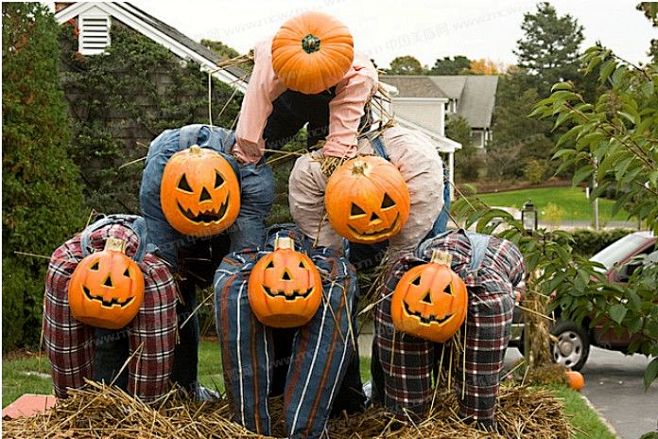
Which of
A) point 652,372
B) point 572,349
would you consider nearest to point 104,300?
point 652,372

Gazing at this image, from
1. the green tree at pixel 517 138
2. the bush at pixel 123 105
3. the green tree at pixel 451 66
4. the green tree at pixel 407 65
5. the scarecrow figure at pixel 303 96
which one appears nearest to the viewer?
the scarecrow figure at pixel 303 96

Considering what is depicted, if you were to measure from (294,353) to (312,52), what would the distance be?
0.93 meters

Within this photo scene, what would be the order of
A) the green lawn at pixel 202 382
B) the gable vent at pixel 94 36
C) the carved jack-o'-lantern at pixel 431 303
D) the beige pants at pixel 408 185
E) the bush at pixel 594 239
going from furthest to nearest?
Answer: the bush at pixel 594 239, the gable vent at pixel 94 36, the green lawn at pixel 202 382, the beige pants at pixel 408 185, the carved jack-o'-lantern at pixel 431 303

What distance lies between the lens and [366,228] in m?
2.83

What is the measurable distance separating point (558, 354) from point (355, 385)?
6002 millimetres

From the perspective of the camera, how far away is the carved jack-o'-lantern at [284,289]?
2.79 meters

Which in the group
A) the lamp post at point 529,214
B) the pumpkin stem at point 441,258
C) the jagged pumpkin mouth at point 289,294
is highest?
the pumpkin stem at point 441,258

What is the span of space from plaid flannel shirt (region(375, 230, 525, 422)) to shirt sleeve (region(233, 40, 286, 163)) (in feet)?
1.97

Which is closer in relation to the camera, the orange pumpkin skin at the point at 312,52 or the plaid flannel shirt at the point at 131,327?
the orange pumpkin skin at the point at 312,52

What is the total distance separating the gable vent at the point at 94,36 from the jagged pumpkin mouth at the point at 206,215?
702 centimetres

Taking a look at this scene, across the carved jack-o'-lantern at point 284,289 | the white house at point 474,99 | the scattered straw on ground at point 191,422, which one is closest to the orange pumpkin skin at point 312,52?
the carved jack-o'-lantern at point 284,289

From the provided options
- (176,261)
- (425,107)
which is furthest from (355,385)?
(425,107)

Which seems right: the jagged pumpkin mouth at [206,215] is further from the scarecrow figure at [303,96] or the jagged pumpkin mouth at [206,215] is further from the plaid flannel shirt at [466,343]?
the plaid flannel shirt at [466,343]

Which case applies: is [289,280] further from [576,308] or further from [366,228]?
[576,308]
